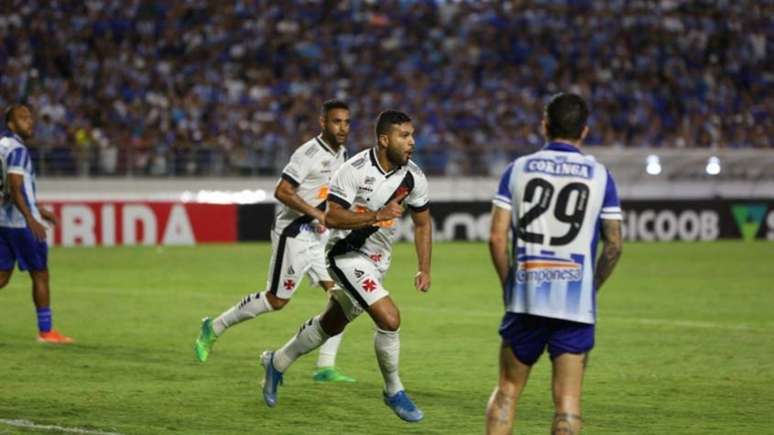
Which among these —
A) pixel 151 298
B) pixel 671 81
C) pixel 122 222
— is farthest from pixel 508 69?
pixel 151 298

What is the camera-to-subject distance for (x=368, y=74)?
3794 cm

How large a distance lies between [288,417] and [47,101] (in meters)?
Answer: 24.7

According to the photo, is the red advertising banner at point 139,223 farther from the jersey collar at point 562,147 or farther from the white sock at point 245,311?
the jersey collar at point 562,147

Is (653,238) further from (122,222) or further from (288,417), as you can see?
(288,417)

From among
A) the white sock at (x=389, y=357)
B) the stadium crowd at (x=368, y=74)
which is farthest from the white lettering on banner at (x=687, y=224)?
the white sock at (x=389, y=357)

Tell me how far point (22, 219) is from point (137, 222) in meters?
17.4

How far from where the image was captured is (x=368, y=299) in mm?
9516

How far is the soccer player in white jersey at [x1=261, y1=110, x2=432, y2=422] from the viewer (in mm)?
9445

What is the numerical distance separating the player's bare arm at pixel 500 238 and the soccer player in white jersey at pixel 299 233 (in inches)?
179

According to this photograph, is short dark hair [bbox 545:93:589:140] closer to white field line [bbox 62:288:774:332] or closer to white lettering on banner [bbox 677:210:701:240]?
white field line [bbox 62:288:774:332]

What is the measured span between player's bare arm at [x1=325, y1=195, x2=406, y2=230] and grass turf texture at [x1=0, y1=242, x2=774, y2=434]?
134cm

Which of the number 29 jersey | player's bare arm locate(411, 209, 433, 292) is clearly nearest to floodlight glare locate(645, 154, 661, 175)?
player's bare arm locate(411, 209, 433, 292)

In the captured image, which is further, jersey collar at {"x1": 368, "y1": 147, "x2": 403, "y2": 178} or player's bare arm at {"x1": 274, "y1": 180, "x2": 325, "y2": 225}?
player's bare arm at {"x1": 274, "y1": 180, "x2": 325, "y2": 225}

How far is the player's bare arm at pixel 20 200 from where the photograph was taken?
13578 mm
